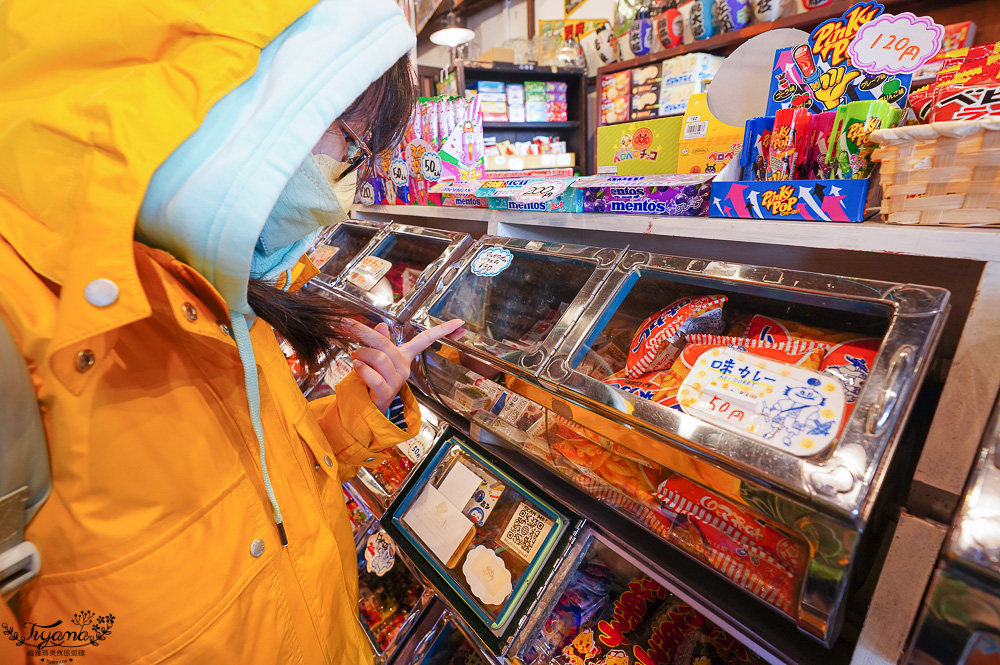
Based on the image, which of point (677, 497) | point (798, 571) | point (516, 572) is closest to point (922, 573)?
point (798, 571)

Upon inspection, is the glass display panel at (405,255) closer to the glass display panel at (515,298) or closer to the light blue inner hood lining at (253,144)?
the glass display panel at (515,298)

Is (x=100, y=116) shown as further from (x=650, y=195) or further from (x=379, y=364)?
(x=650, y=195)

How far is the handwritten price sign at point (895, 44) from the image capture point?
751mm

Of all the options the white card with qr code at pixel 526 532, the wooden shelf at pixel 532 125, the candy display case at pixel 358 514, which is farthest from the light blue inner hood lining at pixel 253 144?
the wooden shelf at pixel 532 125

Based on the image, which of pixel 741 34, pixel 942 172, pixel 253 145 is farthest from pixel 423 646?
pixel 741 34

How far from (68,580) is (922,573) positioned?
115cm

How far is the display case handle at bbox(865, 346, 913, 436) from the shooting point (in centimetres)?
61

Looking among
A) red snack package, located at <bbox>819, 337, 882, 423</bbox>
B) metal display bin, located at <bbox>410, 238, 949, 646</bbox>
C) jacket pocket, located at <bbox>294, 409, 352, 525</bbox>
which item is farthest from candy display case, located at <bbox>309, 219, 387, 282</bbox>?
red snack package, located at <bbox>819, 337, 882, 423</bbox>

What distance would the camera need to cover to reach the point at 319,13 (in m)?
0.54

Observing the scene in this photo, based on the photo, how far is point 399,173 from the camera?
208 cm

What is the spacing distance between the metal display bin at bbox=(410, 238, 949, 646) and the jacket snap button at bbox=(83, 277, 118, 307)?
Answer: 72cm

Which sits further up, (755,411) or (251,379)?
(755,411)

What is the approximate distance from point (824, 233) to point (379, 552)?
1.81 metres

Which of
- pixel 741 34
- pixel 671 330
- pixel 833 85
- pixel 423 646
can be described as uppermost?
pixel 741 34
